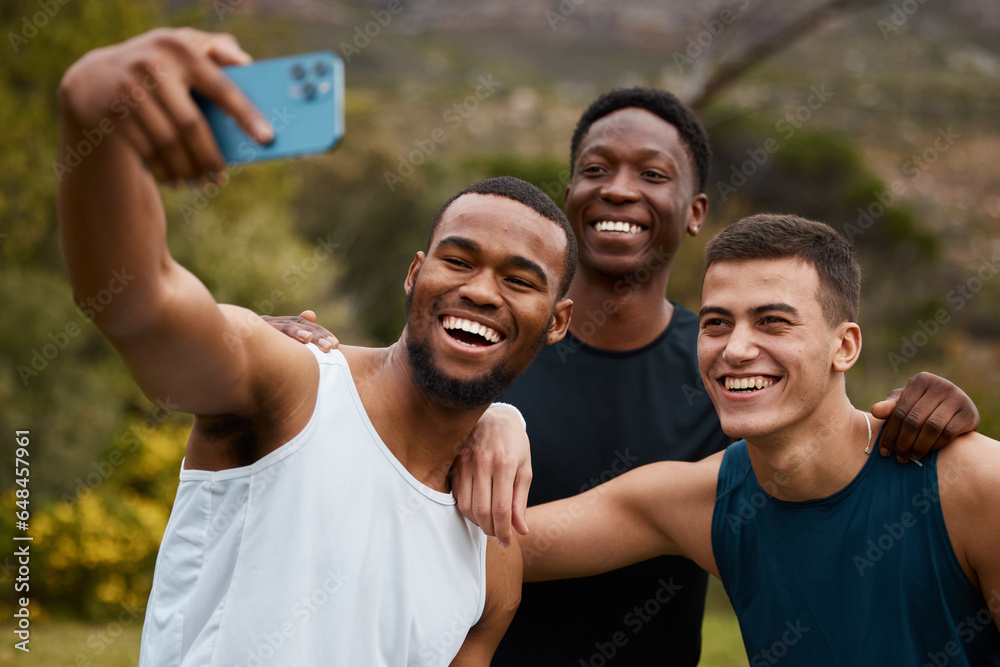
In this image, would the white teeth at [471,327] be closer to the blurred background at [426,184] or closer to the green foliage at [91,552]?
the blurred background at [426,184]

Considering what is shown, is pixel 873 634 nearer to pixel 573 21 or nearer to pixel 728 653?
pixel 728 653

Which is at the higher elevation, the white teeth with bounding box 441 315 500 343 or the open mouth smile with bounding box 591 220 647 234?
the white teeth with bounding box 441 315 500 343

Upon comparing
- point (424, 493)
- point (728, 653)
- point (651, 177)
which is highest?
point (651, 177)

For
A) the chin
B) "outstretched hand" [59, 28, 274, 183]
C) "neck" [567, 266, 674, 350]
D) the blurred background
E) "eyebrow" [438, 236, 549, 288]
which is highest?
"outstretched hand" [59, 28, 274, 183]

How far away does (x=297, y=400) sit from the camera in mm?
2469

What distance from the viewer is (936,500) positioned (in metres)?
2.98

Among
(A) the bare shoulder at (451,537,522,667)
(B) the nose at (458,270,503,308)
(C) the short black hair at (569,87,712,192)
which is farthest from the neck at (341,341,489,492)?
(C) the short black hair at (569,87,712,192)

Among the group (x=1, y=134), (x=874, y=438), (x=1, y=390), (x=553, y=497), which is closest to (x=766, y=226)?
(x=874, y=438)

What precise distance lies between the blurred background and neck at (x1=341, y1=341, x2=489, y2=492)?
5.93 m

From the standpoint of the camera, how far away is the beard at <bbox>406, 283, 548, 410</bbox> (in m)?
2.82

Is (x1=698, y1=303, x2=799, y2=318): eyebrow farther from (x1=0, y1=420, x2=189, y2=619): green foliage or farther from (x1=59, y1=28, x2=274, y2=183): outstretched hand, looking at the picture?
(x1=0, y1=420, x2=189, y2=619): green foliage

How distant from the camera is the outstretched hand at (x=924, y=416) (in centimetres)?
297

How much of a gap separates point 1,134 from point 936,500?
38.5 feet

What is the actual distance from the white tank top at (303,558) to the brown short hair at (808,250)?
147 centimetres
